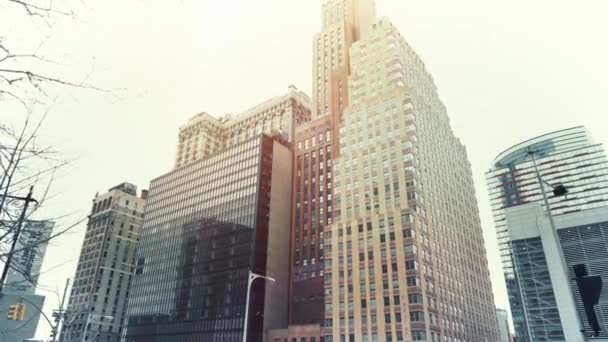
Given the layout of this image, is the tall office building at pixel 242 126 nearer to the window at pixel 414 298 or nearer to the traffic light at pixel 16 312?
the window at pixel 414 298

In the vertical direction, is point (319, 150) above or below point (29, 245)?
above

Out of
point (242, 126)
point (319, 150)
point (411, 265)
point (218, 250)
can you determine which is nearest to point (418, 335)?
point (411, 265)

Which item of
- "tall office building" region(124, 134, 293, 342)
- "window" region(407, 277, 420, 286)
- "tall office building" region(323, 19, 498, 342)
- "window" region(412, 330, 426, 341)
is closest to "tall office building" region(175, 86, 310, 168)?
"tall office building" region(124, 134, 293, 342)

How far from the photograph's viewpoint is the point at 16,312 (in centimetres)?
1769

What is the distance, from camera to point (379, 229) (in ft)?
288

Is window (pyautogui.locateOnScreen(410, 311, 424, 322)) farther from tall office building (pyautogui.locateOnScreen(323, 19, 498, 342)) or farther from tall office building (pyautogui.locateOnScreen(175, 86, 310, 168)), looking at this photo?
tall office building (pyautogui.locateOnScreen(175, 86, 310, 168))

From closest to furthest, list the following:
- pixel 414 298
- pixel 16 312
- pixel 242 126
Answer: pixel 16 312, pixel 414 298, pixel 242 126

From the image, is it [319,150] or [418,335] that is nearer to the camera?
[418,335]

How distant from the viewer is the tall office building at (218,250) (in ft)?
355

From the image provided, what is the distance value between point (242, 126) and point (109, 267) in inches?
2913

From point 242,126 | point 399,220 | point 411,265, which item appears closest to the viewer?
point 411,265

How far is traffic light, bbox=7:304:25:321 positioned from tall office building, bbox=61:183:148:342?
125m

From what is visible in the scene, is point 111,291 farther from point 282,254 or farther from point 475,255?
point 475,255

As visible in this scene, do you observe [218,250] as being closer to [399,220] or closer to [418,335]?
[399,220]
